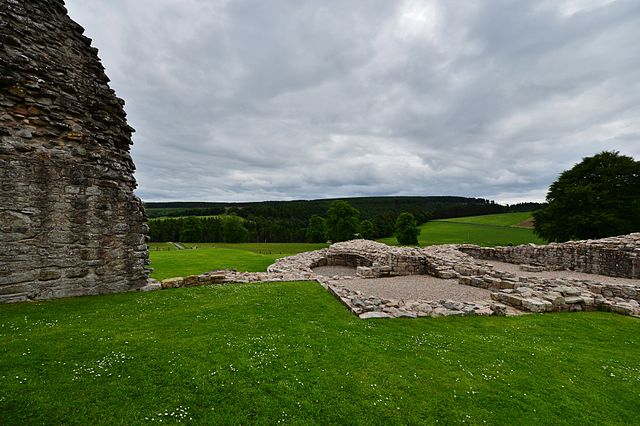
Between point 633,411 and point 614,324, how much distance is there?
548cm

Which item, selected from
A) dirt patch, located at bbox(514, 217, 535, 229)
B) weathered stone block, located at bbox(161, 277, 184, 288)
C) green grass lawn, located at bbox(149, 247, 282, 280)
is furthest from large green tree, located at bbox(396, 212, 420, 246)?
weathered stone block, located at bbox(161, 277, 184, 288)

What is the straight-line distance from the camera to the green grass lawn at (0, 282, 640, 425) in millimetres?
3783

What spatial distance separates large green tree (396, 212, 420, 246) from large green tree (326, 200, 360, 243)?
947 centimetres

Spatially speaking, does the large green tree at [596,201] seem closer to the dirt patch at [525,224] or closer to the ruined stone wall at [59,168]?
the dirt patch at [525,224]

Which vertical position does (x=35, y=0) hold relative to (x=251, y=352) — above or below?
above

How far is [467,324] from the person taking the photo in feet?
25.6

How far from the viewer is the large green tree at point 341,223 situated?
44.3 m

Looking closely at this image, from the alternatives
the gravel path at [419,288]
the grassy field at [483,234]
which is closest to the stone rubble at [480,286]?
the gravel path at [419,288]

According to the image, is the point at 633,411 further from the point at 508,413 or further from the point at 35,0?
the point at 35,0

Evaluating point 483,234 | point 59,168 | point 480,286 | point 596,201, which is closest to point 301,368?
point 59,168

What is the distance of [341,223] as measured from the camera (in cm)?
4419

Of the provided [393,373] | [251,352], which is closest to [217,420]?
[251,352]

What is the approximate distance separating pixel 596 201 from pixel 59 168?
137 feet

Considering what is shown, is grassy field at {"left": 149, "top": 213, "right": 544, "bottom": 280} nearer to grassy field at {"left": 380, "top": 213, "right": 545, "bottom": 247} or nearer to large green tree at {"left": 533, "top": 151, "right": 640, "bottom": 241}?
grassy field at {"left": 380, "top": 213, "right": 545, "bottom": 247}
